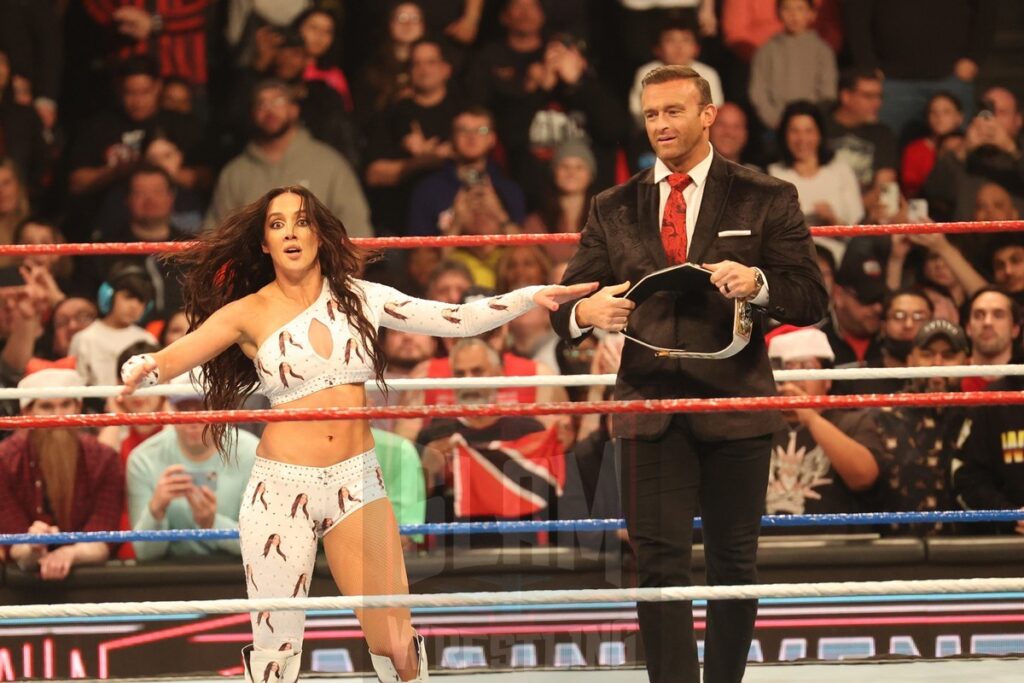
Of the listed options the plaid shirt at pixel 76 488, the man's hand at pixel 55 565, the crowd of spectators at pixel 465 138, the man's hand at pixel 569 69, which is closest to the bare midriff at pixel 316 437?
the man's hand at pixel 55 565

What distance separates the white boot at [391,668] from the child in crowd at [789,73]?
11.1 feet

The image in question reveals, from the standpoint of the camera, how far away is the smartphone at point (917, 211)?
5.23 meters

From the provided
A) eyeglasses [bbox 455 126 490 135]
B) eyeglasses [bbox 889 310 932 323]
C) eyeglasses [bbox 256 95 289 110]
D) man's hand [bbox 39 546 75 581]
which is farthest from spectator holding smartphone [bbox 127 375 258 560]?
eyeglasses [bbox 889 310 932 323]

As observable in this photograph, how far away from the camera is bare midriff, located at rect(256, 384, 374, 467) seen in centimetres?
262

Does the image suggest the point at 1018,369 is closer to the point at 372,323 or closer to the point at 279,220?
the point at 372,323

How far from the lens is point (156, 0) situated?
578 centimetres

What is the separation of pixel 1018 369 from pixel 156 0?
4001 millimetres

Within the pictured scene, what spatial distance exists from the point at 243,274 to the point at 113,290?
7.33 feet

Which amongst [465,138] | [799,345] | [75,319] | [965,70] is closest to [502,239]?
[799,345]

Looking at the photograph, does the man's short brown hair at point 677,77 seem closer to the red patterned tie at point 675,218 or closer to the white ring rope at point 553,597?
the red patterned tie at point 675,218

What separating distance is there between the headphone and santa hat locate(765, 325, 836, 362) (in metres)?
2.15

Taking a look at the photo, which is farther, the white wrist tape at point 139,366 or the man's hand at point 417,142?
the man's hand at point 417,142

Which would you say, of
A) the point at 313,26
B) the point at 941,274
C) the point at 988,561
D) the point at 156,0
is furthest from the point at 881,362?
the point at 156,0

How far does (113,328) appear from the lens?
4824 millimetres
